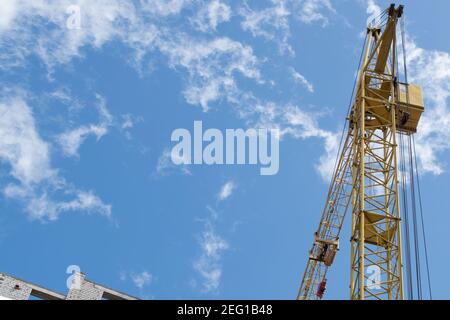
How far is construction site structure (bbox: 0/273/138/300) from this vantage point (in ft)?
72.0

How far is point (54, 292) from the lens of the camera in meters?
22.3

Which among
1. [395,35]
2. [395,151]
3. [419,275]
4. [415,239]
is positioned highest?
[395,35]

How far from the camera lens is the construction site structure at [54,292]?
21953 millimetres

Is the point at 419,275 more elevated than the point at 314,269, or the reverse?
the point at 314,269
